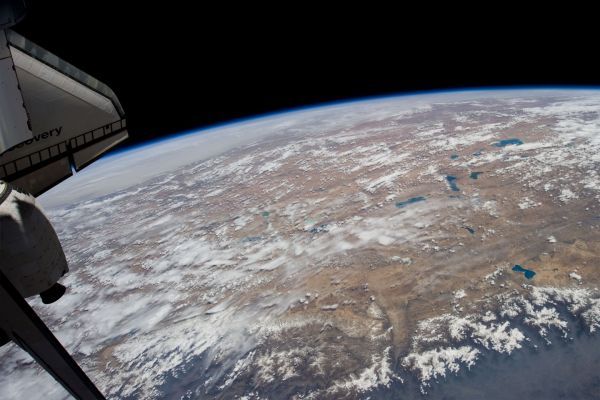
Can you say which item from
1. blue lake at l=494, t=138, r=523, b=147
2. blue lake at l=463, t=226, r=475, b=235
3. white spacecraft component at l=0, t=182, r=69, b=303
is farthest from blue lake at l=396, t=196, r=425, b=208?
white spacecraft component at l=0, t=182, r=69, b=303

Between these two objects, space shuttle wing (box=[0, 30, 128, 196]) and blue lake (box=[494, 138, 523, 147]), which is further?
blue lake (box=[494, 138, 523, 147])

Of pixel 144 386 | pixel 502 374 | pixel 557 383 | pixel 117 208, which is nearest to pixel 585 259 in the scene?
pixel 557 383

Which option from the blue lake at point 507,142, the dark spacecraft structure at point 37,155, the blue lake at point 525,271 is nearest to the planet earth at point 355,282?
the blue lake at point 525,271

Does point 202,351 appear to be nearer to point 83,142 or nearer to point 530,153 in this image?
point 83,142

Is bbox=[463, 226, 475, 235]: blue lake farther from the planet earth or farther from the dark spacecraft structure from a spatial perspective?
the dark spacecraft structure

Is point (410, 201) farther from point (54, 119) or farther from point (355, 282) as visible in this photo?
point (54, 119)

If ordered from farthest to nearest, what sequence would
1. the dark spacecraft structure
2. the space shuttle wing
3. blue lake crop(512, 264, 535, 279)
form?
1. blue lake crop(512, 264, 535, 279)
2. the space shuttle wing
3. the dark spacecraft structure

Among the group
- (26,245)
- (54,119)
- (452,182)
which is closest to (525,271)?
(452,182)

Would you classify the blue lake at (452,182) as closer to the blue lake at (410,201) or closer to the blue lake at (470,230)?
the blue lake at (410,201)
